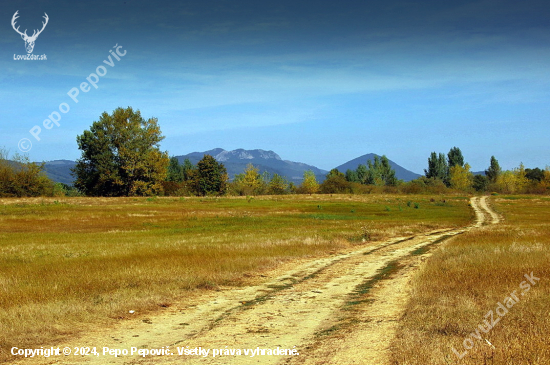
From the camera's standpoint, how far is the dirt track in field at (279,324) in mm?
8114

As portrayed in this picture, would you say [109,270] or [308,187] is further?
[308,187]

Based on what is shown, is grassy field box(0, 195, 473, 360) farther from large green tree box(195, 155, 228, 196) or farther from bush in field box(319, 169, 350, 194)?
bush in field box(319, 169, 350, 194)

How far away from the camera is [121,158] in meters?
95.1

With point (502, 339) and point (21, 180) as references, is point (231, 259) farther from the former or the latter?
point (21, 180)

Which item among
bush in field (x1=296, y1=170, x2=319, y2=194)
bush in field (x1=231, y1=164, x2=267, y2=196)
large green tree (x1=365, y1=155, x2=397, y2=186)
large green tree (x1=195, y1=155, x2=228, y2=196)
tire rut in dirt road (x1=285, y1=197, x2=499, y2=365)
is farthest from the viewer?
large green tree (x1=365, y1=155, x2=397, y2=186)

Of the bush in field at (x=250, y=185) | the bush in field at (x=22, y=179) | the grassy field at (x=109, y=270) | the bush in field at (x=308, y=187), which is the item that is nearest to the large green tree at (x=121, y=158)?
the bush in field at (x=22, y=179)

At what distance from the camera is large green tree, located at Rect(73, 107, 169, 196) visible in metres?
93.6

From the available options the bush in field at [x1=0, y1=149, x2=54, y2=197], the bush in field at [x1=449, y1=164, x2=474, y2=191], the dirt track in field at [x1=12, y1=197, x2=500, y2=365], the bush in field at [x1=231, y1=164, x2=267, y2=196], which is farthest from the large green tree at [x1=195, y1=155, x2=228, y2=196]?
the bush in field at [x1=449, y1=164, x2=474, y2=191]

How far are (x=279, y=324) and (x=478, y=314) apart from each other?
185 inches

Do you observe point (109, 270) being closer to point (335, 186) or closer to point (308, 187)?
point (335, 186)

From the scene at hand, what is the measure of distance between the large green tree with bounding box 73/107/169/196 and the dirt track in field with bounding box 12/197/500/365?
8296cm

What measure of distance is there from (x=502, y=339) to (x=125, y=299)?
390 inches

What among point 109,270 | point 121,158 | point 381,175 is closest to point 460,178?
point 381,175

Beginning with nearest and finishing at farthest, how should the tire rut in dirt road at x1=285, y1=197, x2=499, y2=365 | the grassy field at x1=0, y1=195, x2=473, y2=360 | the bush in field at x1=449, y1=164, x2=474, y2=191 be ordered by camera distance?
the tire rut in dirt road at x1=285, y1=197, x2=499, y2=365
the grassy field at x1=0, y1=195, x2=473, y2=360
the bush in field at x1=449, y1=164, x2=474, y2=191
